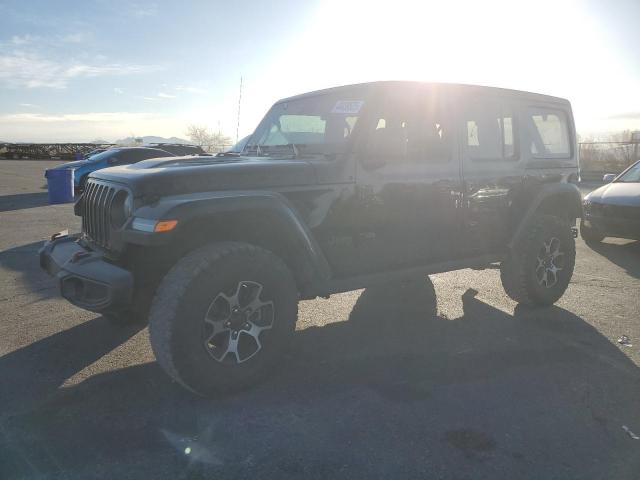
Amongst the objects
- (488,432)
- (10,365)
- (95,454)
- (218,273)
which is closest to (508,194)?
(488,432)

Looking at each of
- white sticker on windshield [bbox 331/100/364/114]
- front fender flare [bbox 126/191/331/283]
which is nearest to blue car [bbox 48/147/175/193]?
white sticker on windshield [bbox 331/100/364/114]

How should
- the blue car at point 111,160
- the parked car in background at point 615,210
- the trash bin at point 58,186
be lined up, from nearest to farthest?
the parked car in background at point 615,210
the trash bin at point 58,186
the blue car at point 111,160

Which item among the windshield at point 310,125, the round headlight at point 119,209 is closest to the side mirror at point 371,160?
the windshield at point 310,125

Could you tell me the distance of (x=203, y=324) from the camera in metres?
2.84

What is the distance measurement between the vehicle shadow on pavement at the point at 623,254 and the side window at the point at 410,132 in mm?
3819

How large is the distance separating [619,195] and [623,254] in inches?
36.1

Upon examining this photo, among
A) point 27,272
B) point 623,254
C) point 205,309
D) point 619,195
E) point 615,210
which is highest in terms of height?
point 619,195

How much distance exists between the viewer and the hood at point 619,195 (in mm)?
7277

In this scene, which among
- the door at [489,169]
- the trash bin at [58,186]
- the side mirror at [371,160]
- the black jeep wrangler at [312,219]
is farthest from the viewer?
the trash bin at [58,186]

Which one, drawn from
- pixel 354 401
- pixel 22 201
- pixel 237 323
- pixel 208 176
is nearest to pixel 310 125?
pixel 208 176

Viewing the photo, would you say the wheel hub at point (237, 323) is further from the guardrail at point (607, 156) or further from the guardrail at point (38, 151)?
the guardrail at point (38, 151)

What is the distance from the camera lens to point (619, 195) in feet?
24.7

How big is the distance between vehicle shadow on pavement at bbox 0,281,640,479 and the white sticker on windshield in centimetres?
181

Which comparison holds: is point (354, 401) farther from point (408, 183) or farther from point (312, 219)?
point (408, 183)
